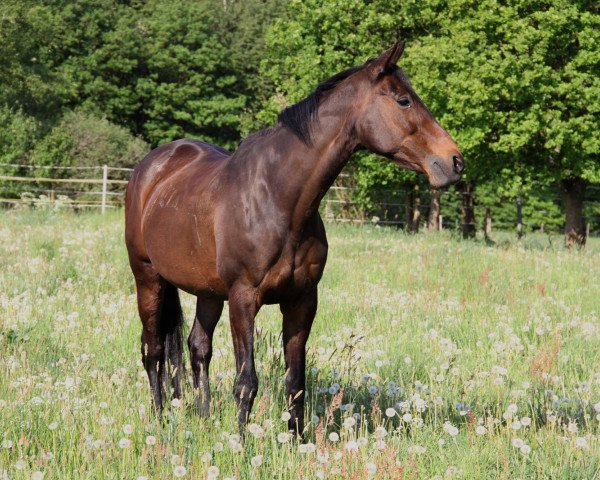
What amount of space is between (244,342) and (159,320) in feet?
5.93

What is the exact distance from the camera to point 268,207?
4.58 metres

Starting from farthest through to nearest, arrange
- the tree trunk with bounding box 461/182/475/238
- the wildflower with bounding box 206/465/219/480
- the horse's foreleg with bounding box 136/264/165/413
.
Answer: the tree trunk with bounding box 461/182/475/238 → the horse's foreleg with bounding box 136/264/165/413 → the wildflower with bounding box 206/465/219/480

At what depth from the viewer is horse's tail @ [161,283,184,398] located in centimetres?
612

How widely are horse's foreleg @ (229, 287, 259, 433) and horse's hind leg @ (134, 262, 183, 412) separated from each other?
153 cm

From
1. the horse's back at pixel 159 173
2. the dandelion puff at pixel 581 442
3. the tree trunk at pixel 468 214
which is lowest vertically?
the tree trunk at pixel 468 214

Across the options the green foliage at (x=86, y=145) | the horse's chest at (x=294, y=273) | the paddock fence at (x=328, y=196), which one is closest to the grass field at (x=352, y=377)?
the horse's chest at (x=294, y=273)

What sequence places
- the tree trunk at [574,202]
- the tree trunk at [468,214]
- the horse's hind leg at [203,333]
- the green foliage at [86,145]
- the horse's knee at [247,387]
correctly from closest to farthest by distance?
1. the horse's knee at [247,387]
2. the horse's hind leg at [203,333]
3. the tree trunk at [574,202]
4. the tree trunk at [468,214]
5. the green foliage at [86,145]

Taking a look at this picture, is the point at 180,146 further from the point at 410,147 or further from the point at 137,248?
the point at 410,147

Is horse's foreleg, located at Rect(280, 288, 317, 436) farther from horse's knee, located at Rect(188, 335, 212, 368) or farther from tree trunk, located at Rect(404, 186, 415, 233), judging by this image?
tree trunk, located at Rect(404, 186, 415, 233)

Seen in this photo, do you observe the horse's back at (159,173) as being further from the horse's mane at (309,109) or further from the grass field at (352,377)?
the horse's mane at (309,109)

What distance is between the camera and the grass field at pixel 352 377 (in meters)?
3.94

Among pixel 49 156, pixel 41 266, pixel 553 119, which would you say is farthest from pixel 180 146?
pixel 49 156

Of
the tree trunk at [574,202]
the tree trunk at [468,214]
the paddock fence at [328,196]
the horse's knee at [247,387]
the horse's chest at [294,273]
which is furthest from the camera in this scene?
the tree trunk at [468,214]

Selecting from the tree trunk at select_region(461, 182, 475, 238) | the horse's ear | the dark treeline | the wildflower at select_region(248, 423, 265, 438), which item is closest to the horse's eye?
the horse's ear
